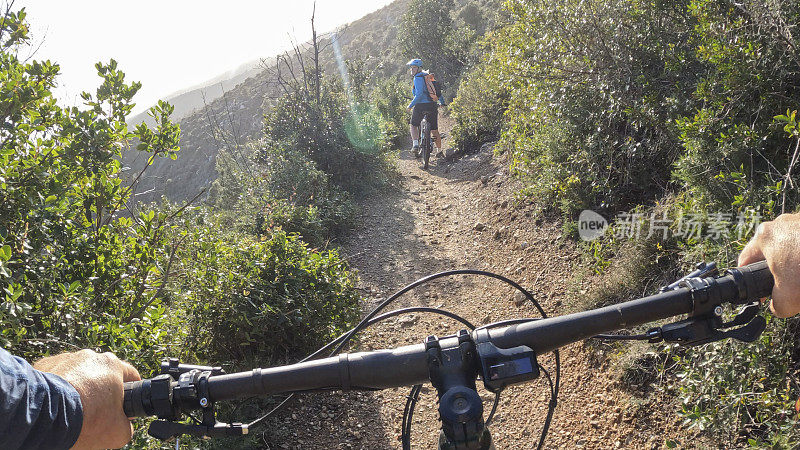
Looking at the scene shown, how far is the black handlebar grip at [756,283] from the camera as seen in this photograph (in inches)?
56.0

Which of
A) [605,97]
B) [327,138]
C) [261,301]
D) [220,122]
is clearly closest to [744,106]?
[605,97]

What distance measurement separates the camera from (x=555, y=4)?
5688 millimetres

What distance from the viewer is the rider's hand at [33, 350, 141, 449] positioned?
1.29 m

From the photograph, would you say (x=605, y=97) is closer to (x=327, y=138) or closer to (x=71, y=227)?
(x=71, y=227)

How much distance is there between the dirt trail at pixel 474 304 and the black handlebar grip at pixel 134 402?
247 cm

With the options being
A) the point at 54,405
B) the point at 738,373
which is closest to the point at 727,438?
the point at 738,373

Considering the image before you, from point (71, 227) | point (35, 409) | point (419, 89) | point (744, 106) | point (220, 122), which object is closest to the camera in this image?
point (35, 409)

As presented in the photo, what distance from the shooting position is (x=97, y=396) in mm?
1300

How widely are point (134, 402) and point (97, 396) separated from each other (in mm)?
93

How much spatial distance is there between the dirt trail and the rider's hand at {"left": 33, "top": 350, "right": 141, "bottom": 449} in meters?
2.46

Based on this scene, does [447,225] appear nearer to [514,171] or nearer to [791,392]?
[514,171]

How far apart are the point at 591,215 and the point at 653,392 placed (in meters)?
2.21

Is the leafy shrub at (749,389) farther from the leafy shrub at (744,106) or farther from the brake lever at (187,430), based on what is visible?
the brake lever at (187,430)

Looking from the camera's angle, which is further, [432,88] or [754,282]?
[432,88]
